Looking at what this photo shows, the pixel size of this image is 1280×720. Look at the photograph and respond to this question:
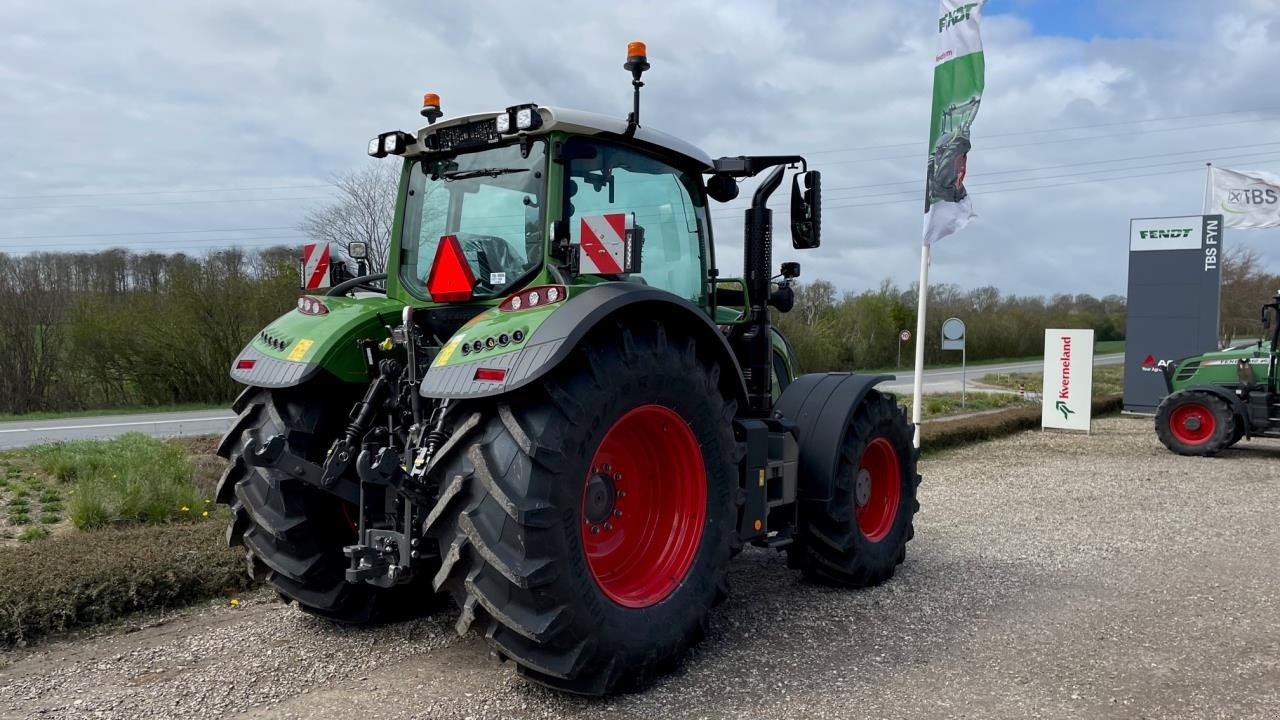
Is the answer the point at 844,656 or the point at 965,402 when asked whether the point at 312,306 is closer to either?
the point at 844,656

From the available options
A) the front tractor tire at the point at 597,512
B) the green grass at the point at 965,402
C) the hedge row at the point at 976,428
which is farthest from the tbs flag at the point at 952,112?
the green grass at the point at 965,402

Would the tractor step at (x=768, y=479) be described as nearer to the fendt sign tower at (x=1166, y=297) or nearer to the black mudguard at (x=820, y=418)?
the black mudguard at (x=820, y=418)

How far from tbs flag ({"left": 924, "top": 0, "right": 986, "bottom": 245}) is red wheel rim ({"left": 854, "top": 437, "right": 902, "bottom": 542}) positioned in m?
4.79

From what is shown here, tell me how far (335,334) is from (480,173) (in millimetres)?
1012

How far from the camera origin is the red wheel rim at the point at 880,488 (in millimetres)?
5562

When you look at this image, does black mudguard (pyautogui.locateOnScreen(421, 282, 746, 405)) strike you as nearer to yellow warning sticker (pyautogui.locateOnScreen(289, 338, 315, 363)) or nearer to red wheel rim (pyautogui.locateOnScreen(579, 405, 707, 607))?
red wheel rim (pyautogui.locateOnScreen(579, 405, 707, 607))

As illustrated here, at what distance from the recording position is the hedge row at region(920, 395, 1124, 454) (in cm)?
1244

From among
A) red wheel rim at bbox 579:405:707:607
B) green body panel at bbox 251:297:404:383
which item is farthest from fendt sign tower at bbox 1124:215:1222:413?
green body panel at bbox 251:297:404:383

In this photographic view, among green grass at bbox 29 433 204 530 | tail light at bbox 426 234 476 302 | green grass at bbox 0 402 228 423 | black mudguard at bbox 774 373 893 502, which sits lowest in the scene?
green grass at bbox 0 402 228 423

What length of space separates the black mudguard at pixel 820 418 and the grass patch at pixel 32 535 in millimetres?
4959

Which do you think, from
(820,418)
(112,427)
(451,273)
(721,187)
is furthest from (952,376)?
(451,273)

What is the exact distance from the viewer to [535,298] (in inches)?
143

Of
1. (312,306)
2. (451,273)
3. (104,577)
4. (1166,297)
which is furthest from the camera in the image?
(1166,297)

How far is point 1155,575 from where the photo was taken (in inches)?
229
